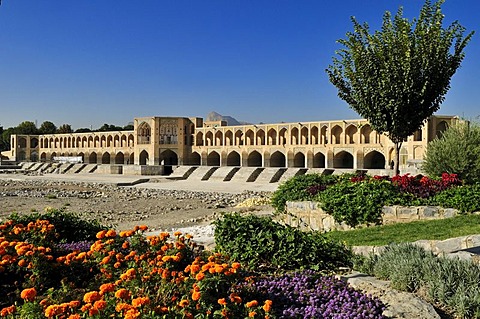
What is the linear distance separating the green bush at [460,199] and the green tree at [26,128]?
247 ft

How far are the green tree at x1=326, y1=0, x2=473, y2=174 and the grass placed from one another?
3.81 m

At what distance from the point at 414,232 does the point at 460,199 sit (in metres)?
2.04

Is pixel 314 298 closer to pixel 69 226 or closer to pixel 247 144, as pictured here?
pixel 69 226

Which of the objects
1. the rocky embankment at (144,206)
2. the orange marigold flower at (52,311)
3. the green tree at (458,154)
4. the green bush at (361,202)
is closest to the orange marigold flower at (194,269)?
the orange marigold flower at (52,311)

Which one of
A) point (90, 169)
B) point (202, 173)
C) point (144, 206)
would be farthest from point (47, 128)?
point (144, 206)

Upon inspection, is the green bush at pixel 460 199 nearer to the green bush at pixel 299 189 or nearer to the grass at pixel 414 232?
the grass at pixel 414 232

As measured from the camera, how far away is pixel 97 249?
13.5ft

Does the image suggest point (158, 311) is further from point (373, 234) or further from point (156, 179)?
point (156, 179)

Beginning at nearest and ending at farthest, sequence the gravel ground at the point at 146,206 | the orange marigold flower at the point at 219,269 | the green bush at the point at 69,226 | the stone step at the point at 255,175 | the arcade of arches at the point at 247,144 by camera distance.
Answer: the orange marigold flower at the point at 219,269 < the green bush at the point at 69,226 < the gravel ground at the point at 146,206 < the stone step at the point at 255,175 < the arcade of arches at the point at 247,144

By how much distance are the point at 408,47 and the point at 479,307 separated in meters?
8.92

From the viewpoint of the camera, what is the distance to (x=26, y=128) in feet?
243

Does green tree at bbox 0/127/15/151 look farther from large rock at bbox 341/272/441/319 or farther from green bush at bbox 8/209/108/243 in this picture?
large rock at bbox 341/272/441/319

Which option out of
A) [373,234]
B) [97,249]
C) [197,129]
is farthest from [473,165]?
[197,129]

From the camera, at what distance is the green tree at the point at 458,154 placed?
1240 cm
